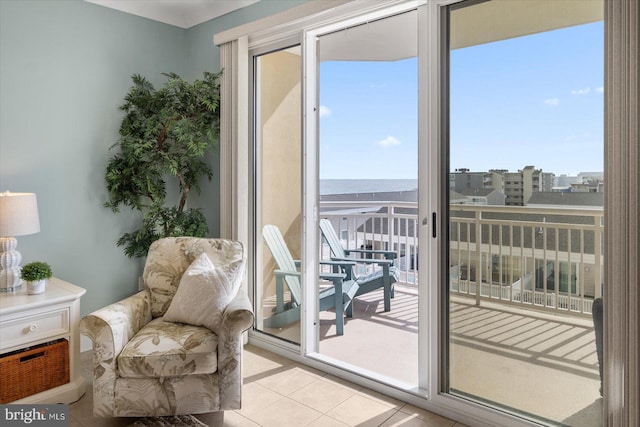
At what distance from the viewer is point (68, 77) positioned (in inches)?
122

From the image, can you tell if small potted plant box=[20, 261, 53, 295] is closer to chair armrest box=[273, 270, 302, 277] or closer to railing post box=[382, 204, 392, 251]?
chair armrest box=[273, 270, 302, 277]

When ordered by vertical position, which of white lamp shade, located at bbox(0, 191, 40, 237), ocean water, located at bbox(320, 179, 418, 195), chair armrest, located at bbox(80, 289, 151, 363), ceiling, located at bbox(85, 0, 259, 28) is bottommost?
chair armrest, located at bbox(80, 289, 151, 363)

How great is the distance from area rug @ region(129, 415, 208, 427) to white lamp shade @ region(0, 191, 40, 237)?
1302mm

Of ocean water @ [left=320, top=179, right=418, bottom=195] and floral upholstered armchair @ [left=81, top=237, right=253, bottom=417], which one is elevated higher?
ocean water @ [left=320, top=179, right=418, bottom=195]

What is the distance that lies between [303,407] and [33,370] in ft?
5.06

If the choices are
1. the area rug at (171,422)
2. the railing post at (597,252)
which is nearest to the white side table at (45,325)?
the area rug at (171,422)

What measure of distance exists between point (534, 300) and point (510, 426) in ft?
2.17

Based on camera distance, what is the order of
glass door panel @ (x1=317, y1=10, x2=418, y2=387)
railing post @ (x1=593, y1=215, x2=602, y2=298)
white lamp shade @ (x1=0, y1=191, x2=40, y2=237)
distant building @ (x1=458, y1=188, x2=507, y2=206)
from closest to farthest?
railing post @ (x1=593, y1=215, x2=602, y2=298) < distant building @ (x1=458, y1=188, x2=507, y2=206) < white lamp shade @ (x1=0, y1=191, x2=40, y2=237) < glass door panel @ (x1=317, y1=10, x2=418, y2=387)

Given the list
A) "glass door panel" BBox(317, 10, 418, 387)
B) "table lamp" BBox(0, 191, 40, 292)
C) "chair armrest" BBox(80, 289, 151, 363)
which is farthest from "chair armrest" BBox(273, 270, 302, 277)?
"table lamp" BBox(0, 191, 40, 292)

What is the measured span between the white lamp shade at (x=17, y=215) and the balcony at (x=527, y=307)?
2.49 m

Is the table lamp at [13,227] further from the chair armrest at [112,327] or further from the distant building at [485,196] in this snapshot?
the distant building at [485,196]

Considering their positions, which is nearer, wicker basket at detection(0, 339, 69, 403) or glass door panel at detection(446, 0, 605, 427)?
glass door panel at detection(446, 0, 605, 427)

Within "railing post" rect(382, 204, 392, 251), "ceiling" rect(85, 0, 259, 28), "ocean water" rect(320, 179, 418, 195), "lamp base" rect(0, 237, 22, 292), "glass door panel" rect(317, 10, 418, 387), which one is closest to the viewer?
"lamp base" rect(0, 237, 22, 292)

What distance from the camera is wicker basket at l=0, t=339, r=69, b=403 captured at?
2.30 meters
